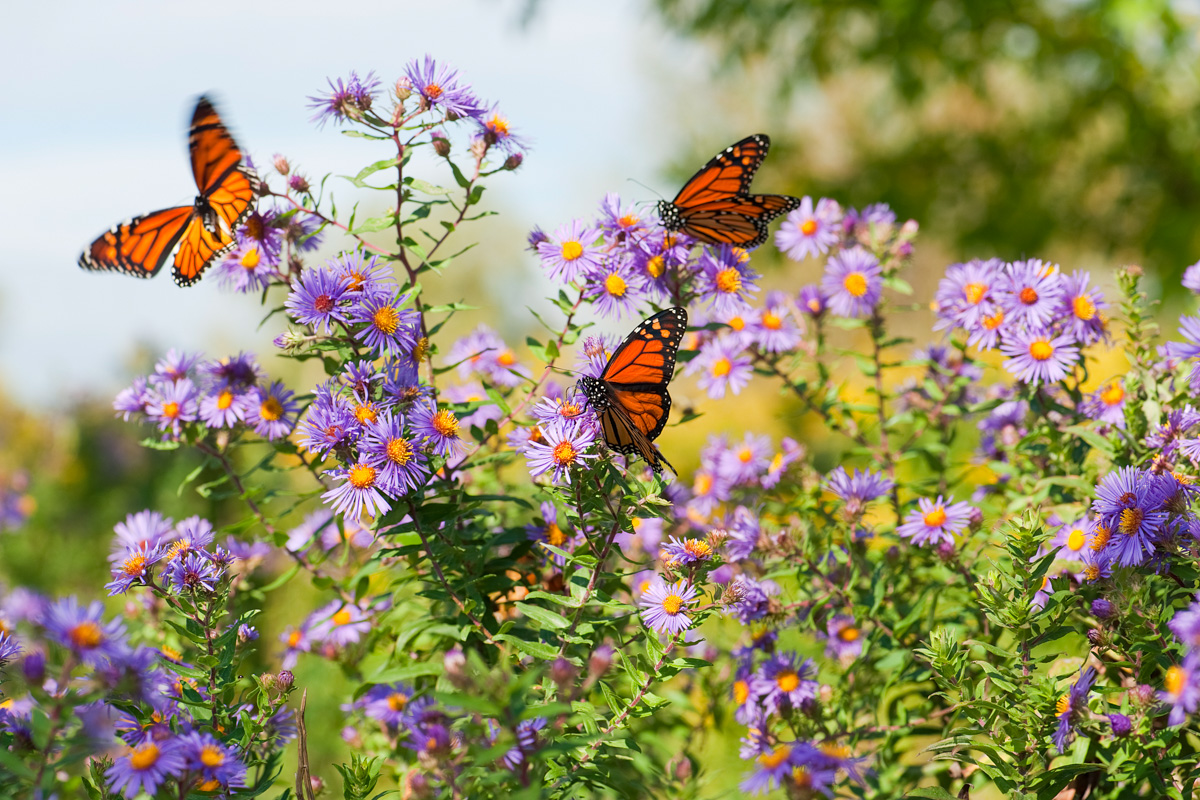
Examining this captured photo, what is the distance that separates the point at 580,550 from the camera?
1.89 m

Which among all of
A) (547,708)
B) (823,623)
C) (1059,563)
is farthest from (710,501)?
(547,708)

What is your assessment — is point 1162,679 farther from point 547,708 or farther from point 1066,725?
point 547,708

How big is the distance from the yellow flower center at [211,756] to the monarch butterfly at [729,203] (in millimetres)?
1547

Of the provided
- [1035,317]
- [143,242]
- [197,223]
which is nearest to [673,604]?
[1035,317]

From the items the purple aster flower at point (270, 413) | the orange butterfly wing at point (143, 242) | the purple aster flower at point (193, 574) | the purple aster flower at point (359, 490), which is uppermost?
the orange butterfly wing at point (143, 242)

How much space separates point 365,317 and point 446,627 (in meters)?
0.72

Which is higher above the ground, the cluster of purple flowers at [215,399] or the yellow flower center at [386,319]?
the cluster of purple flowers at [215,399]

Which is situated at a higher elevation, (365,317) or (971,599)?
(365,317)

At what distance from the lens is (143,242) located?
240 cm

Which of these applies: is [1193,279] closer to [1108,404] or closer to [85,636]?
[1108,404]

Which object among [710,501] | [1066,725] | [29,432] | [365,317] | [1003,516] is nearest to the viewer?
→ [1066,725]

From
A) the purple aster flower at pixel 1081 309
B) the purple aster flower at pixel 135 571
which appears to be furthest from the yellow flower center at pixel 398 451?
the purple aster flower at pixel 1081 309

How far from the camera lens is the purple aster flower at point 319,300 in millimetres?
1818

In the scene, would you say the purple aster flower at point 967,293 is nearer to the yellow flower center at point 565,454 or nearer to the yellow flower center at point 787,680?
the yellow flower center at point 787,680
